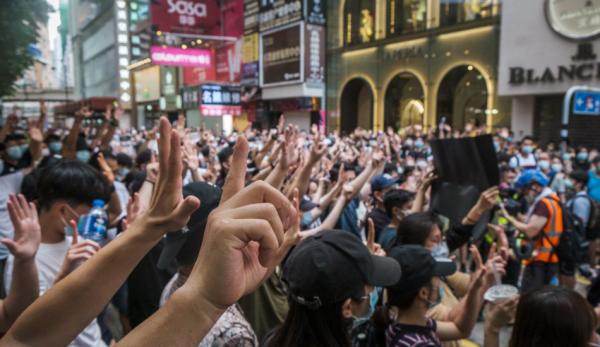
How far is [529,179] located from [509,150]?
6074 millimetres

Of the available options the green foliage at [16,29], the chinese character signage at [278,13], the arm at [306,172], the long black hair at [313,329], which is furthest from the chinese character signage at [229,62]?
the long black hair at [313,329]

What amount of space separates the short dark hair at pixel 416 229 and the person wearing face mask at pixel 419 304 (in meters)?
0.61

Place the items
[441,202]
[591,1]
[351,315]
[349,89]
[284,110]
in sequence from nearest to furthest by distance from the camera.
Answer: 1. [351,315]
2. [441,202]
3. [591,1]
4. [349,89]
5. [284,110]

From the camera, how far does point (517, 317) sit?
1892 mm

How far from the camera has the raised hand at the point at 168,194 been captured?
1.17 meters

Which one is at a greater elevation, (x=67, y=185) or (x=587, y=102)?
(x=587, y=102)

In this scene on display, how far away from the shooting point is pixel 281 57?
79.6ft

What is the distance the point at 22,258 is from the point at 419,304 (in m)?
1.73

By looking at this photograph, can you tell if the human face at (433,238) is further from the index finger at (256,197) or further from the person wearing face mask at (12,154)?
the person wearing face mask at (12,154)

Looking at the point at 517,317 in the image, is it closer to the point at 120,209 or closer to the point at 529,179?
the point at 120,209

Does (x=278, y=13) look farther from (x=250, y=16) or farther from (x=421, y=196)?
(x=421, y=196)

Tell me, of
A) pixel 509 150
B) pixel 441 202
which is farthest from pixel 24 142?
pixel 509 150

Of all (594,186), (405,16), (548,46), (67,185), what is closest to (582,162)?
(594,186)

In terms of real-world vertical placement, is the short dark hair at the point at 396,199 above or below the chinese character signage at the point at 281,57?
below
